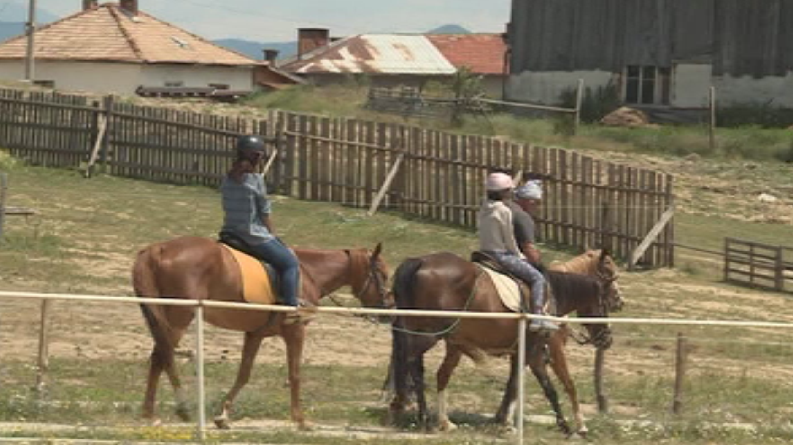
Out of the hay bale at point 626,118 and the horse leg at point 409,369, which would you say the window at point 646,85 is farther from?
the horse leg at point 409,369

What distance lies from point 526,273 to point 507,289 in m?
0.20

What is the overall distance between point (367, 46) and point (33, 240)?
2228 inches

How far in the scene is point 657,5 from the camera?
173 ft

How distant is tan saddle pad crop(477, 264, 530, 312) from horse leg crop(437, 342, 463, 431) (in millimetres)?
574

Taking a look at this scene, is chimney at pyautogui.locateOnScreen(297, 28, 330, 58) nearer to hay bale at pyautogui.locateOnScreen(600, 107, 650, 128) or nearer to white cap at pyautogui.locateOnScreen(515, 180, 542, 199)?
hay bale at pyautogui.locateOnScreen(600, 107, 650, 128)

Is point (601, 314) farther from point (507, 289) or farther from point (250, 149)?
point (250, 149)

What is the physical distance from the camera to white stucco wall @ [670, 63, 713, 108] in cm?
5169

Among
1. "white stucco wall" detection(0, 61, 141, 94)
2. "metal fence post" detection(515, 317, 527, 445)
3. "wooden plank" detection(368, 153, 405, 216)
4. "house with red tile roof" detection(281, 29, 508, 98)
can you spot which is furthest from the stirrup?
"house with red tile roof" detection(281, 29, 508, 98)

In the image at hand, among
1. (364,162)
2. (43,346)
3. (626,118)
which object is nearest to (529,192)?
(43,346)

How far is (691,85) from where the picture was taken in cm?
5200

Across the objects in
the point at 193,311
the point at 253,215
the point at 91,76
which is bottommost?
the point at 193,311

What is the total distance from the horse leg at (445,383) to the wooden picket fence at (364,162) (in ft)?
41.7

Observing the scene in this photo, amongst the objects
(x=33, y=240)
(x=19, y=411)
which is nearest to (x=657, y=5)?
(x=33, y=240)

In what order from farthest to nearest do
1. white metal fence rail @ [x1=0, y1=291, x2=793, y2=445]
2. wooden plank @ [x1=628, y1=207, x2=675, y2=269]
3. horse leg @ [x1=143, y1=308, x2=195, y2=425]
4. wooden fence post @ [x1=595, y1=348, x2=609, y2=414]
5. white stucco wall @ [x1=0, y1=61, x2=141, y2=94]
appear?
white stucco wall @ [x1=0, y1=61, x2=141, y2=94] < wooden plank @ [x1=628, y1=207, x2=675, y2=269] < wooden fence post @ [x1=595, y1=348, x2=609, y2=414] < horse leg @ [x1=143, y1=308, x2=195, y2=425] < white metal fence rail @ [x1=0, y1=291, x2=793, y2=445]
